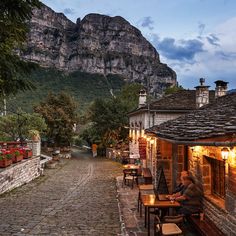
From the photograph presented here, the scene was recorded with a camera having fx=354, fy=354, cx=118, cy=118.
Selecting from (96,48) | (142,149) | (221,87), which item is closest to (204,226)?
(221,87)

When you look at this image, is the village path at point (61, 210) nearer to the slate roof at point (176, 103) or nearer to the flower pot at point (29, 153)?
the flower pot at point (29, 153)

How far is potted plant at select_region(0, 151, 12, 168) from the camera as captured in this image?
A: 16.0 meters

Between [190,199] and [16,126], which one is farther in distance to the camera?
[16,126]

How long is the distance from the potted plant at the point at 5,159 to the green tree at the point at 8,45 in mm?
9179

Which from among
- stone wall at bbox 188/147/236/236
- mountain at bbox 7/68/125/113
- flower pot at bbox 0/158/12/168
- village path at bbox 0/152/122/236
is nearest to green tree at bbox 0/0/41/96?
village path at bbox 0/152/122/236

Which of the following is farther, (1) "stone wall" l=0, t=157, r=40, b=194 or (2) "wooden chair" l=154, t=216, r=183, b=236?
(1) "stone wall" l=0, t=157, r=40, b=194

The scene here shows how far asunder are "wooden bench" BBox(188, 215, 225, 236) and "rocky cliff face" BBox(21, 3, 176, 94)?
10025 centimetres

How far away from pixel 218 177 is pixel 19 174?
12167 mm

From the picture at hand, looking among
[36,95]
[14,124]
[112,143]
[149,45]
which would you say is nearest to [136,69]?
[149,45]

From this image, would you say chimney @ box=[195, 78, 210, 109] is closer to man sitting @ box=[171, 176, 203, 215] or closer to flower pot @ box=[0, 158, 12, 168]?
flower pot @ box=[0, 158, 12, 168]

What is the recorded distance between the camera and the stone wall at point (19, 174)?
51.2 feet

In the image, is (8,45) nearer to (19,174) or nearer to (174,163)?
(174,163)

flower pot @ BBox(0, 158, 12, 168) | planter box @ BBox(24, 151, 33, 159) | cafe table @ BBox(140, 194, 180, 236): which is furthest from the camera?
planter box @ BBox(24, 151, 33, 159)

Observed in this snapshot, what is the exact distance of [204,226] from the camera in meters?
8.00
